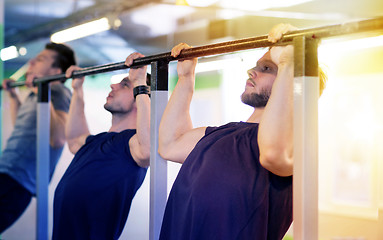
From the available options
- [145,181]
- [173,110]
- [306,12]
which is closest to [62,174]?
[145,181]

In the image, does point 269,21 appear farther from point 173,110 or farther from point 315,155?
point 315,155

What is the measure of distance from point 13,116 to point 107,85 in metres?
1.52

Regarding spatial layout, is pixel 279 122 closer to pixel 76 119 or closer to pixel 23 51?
pixel 76 119

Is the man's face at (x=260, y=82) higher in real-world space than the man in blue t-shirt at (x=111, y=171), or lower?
higher

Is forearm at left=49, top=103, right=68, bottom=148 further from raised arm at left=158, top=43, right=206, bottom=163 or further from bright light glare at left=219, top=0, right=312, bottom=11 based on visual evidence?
bright light glare at left=219, top=0, right=312, bottom=11

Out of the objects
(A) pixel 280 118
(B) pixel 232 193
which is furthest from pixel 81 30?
(A) pixel 280 118

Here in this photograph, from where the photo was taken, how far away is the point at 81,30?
4492 mm

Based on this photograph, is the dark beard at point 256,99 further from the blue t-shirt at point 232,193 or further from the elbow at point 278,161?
the elbow at point 278,161

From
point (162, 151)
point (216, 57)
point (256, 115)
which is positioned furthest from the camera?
point (162, 151)

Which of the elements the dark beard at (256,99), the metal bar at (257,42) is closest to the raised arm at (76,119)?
the metal bar at (257,42)

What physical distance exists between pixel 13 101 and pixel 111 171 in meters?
1.76

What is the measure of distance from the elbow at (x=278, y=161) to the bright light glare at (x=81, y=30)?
2.84m

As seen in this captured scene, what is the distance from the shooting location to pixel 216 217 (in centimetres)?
187

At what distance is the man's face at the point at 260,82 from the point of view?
186cm
